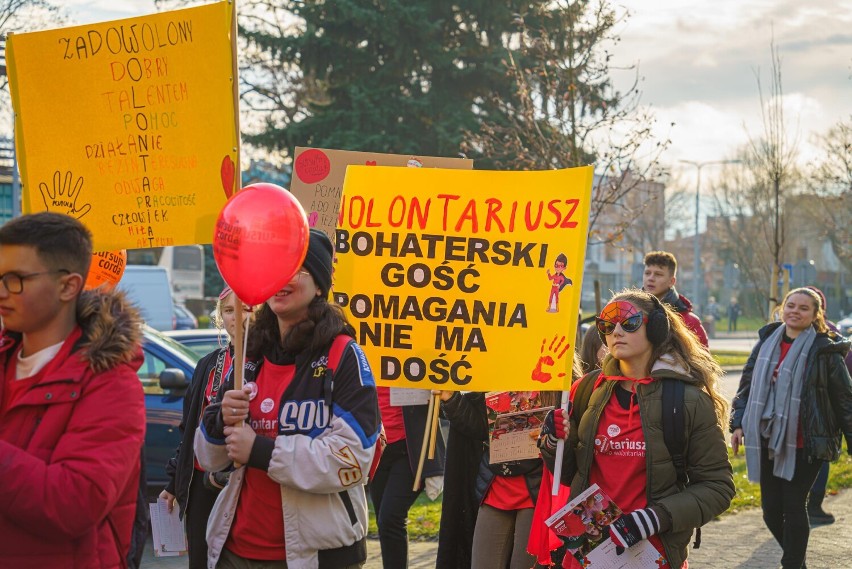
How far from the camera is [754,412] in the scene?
25.9 ft

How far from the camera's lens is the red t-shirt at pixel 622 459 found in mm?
4480

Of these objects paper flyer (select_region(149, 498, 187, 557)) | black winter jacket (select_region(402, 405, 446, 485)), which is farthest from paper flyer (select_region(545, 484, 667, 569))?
black winter jacket (select_region(402, 405, 446, 485))

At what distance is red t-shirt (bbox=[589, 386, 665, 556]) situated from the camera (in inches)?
176

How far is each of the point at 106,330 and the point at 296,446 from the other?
0.90 metres

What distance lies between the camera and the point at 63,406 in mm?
2846

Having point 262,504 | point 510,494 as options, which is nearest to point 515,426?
point 510,494

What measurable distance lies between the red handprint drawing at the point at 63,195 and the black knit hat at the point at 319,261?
1.75 m

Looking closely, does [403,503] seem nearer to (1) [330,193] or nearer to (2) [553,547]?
(2) [553,547]

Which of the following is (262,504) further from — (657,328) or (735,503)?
(735,503)

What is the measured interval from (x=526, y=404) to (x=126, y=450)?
3200mm

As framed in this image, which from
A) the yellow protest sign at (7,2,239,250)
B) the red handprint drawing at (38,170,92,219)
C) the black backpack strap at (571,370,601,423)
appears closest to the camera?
the black backpack strap at (571,370,601,423)

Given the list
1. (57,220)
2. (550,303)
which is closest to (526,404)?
(550,303)

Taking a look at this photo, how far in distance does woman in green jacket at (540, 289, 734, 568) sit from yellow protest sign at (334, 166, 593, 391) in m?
0.49

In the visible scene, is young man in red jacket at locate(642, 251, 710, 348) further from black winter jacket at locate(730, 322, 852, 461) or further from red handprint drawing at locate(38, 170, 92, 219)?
red handprint drawing at locate(38, 170, 92, 219)
